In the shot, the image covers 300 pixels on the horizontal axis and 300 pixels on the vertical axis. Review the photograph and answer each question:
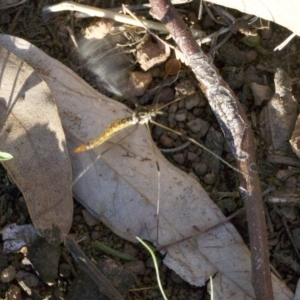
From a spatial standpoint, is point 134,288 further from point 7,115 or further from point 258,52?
point 258,52

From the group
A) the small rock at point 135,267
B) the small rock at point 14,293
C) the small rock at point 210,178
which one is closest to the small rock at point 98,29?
the small rock at point 210,178

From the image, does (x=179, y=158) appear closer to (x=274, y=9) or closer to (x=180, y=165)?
(x=180, y=165)

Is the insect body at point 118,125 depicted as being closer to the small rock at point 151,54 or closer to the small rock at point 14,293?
the small rock at point 151,54

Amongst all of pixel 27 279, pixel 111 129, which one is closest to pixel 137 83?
pixel 111 129

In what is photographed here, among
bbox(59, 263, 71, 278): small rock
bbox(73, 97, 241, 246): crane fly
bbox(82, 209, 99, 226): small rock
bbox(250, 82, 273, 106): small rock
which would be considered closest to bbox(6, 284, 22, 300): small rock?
bbox(59, 263, 71, 278): small rock

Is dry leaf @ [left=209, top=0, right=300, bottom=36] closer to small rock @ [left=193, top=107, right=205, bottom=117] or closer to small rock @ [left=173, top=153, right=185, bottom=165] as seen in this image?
small rock @ [left=193, top=107, right=205, bottom=117]

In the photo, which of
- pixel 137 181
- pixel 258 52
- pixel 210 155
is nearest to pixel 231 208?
pixel 210 155
